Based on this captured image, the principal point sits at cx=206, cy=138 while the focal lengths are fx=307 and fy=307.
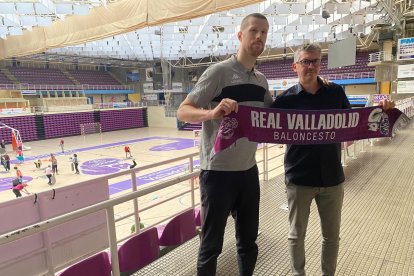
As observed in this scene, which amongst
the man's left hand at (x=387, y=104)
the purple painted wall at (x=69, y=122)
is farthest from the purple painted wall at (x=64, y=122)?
the man's left hand at (x=387, y=104)

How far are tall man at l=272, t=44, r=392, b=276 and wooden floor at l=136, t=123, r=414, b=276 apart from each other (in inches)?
25.3

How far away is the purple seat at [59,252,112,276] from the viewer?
85.0 inches

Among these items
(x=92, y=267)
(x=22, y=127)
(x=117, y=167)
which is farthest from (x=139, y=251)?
(x=22, y=127)

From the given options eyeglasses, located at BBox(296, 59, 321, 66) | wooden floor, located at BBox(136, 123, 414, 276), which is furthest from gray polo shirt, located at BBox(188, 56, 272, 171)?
wooden floor, located at BBox(136, 123, 414, 276)

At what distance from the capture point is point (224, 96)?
1.79 meters

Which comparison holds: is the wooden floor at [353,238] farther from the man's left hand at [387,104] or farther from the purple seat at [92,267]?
the man's left hand at [387,104]

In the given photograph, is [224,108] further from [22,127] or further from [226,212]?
[22,127]

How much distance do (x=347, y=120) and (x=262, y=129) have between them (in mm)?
643

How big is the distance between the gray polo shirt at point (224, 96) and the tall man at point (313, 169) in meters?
0.32

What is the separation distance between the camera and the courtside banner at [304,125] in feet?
5.88

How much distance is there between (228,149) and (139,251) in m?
1.42

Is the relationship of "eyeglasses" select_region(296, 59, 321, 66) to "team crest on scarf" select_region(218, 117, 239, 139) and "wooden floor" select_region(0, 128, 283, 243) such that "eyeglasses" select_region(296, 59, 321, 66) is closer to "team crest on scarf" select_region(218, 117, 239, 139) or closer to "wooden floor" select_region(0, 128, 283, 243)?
"team crest on scarf" select_region(218, 117, 239, 139)

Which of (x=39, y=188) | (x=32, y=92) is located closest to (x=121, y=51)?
(x=32, y=92)

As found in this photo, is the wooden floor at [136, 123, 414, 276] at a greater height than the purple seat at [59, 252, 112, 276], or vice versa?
the purple seat at [59, 252, 112, 276]
